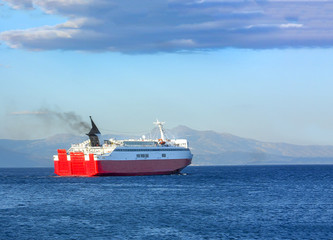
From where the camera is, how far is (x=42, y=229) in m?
50.0

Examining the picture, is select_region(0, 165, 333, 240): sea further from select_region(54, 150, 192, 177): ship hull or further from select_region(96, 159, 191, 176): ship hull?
select_region(54, 150, 192, 177): ship hull

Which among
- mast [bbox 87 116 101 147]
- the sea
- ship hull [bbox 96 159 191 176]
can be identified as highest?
mast [bbox 87 116 101 147]

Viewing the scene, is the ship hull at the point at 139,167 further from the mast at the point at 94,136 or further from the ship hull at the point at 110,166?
the mast at the point at 94,136

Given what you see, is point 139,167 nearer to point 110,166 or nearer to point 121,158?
point 121,158

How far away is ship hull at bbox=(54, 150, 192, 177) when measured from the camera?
122 metres

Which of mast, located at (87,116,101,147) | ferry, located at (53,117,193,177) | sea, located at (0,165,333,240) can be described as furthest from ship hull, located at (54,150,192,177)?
sea, located at (0,165,333,240)

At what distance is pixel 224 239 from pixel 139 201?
28.0m

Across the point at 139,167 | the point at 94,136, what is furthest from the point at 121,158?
the point at 94,136

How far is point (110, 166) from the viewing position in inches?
4771

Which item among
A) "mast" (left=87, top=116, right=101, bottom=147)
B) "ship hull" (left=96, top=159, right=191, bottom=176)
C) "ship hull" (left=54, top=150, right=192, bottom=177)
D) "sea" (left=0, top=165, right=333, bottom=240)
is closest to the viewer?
"sea" (left=0, top=165, right=333, bottom=240)

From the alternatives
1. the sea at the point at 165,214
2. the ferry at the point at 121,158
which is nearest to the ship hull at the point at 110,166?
the ferry at the point at 121,158

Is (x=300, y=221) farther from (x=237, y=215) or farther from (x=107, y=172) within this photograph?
(x=107, y=172)

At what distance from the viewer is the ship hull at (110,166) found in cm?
12156

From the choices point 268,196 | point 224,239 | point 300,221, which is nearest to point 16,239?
point 224,239
